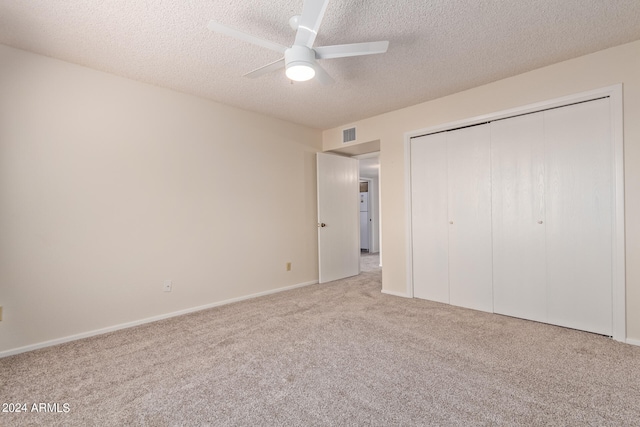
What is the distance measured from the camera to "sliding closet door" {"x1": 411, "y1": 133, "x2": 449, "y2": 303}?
351cm

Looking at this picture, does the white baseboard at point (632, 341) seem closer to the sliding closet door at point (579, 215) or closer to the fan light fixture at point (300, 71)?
the sliding closet door at point (579, 215)

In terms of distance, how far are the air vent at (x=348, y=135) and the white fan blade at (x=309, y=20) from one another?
2.57 metres

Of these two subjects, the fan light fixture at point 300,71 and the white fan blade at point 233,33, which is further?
the fan light fixture at point 300,71

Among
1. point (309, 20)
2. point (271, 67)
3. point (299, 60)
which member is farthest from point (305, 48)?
point (271, 67)

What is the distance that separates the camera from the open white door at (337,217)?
14.9 feet

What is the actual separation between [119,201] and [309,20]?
236 centimetres

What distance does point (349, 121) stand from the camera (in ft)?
14.2

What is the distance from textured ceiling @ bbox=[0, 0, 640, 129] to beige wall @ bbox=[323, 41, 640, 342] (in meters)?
0.14

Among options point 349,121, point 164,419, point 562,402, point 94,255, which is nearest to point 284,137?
point 349,121

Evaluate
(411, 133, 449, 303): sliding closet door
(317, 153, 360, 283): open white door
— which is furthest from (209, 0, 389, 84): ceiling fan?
(317, 153, 360, 283): open white door

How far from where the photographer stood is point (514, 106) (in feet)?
9.62

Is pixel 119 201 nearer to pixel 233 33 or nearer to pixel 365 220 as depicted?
→ pixel 233 33

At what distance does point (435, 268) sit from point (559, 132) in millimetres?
1826

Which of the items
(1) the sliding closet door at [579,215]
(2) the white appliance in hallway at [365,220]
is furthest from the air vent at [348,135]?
(2) the white appliance in hallway at [365,220]
